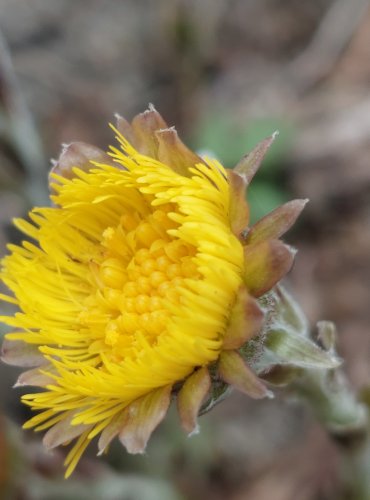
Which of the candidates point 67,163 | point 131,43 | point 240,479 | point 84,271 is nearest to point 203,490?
point 240,479

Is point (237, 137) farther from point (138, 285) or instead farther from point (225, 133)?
point (138, 285)

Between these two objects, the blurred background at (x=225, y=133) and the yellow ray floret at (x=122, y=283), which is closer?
the yellow ray floret at (x=122, y=283)

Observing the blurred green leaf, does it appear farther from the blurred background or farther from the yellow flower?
the yellow flower

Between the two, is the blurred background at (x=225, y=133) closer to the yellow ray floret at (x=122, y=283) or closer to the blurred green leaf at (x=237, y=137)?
the blurred green leaf at (x=237, y=137)

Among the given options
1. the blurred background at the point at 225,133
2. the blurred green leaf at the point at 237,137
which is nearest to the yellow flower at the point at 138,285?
the blurred background at the point at 225,133

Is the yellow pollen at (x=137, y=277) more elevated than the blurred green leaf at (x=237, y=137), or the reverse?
the blurred green leaf at (x=237, y=137)

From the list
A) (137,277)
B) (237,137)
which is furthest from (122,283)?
(237,137)

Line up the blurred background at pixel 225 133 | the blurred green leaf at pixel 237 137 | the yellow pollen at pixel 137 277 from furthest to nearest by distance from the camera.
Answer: the blurred green leaf at pixel 237 137, the blurred background at pixel 225 133, the yellow pollen at pixel 137 277
